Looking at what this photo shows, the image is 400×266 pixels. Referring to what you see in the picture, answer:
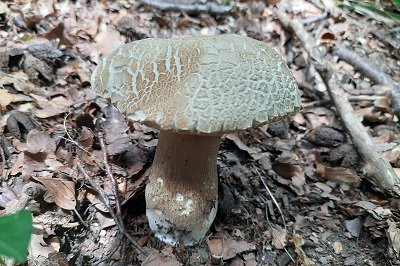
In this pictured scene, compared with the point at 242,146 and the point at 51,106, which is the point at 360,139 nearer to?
the point at 242,146

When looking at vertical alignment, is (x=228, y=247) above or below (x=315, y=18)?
below

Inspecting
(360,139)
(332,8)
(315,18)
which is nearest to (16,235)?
(360,139)

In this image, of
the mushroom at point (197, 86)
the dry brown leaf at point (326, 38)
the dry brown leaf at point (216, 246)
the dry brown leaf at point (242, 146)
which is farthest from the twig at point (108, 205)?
the dry brown leaf at point (326, 38)

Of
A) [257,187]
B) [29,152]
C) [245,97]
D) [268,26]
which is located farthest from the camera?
[268,26]

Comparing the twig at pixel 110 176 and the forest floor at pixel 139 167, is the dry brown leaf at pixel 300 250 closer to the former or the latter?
the forest floor at pixel 139 167

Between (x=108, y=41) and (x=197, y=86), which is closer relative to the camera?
(x=197, y=86)

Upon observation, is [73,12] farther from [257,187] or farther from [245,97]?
[245,97]

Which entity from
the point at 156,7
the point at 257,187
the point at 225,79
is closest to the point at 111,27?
the point at 156,7
